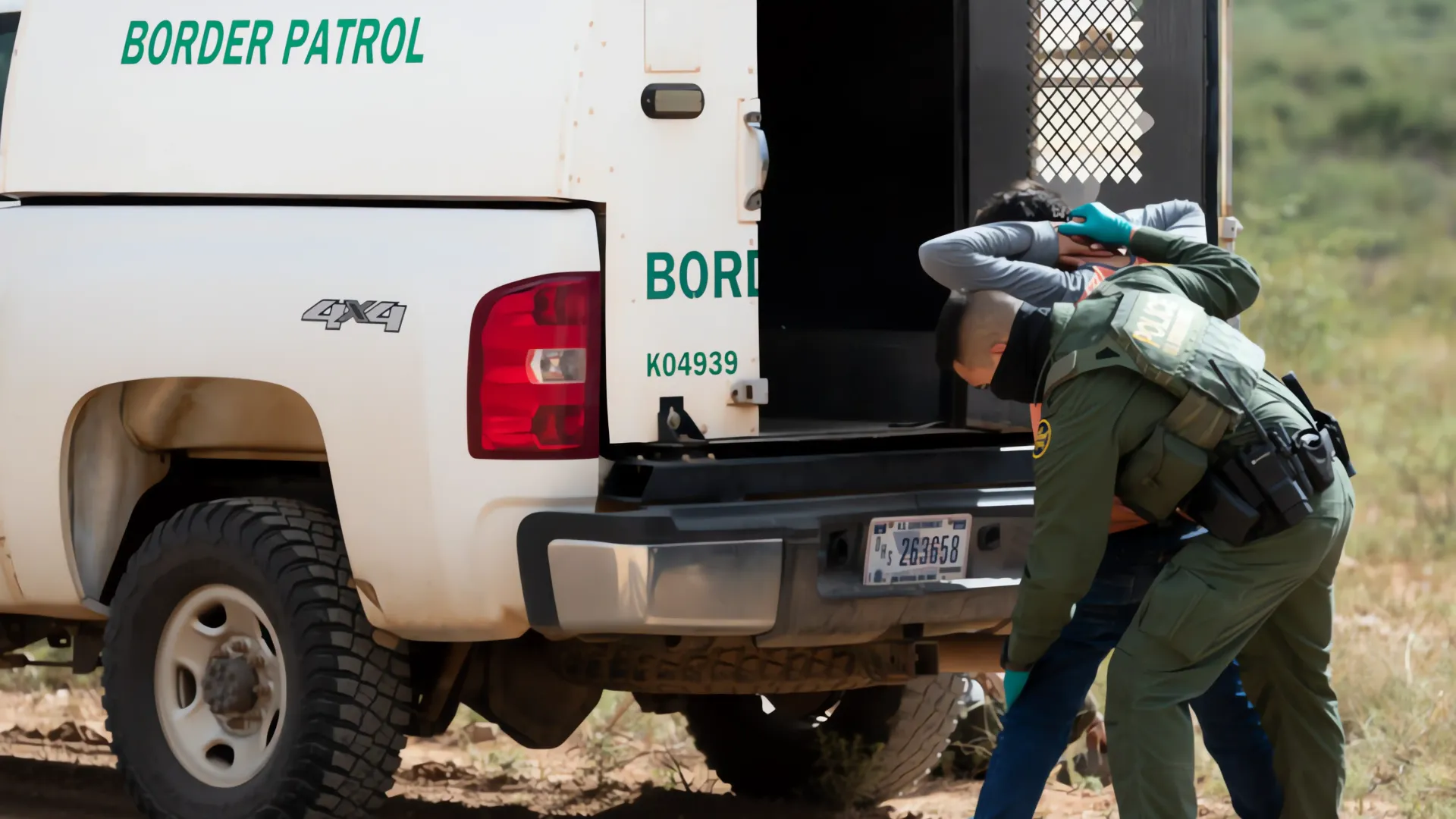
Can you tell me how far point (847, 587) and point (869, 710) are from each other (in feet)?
5.20

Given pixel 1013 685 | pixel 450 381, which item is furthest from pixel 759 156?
pixel 1013 685

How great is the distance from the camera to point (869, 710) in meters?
5.82

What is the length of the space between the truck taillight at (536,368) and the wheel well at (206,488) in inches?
33.3

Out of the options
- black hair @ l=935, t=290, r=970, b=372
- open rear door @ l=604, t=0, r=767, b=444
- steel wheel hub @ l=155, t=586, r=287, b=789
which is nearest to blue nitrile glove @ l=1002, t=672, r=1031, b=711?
black hair @ l=935, t=290, r=970, b=372

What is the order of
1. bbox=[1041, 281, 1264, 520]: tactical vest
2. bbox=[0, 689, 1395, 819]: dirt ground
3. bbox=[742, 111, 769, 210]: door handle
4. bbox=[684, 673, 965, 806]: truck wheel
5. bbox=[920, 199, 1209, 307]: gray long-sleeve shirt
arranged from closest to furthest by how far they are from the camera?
bbox=[1041, 281, 1264, 520]: tactical vest < bbox=[920, 199, 1209, 307]: gray long-sleeve shirt < bbox=[742, 111, 769, 210]: door handle < bbox=[684, 673, 965, 806]: truck wheel < bbox=[0, 689, 1395, 819]: dirt ground

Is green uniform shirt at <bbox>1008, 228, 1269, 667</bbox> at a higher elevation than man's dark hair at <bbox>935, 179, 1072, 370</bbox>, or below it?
below

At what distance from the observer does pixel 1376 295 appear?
15430 mm

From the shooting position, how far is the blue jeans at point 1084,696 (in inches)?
163

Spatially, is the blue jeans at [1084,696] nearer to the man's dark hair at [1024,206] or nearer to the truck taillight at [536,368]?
the man's dark hair at [1024,206]

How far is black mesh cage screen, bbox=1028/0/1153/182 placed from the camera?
5.05 m

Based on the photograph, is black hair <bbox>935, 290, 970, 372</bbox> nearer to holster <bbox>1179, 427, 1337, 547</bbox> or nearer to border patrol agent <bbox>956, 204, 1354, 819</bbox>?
border patrol agent <bbox>956, 204, 1354, 819</bbox>

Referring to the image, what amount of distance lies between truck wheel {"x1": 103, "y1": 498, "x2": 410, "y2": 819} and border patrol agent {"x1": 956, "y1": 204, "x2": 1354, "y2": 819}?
1.54 m

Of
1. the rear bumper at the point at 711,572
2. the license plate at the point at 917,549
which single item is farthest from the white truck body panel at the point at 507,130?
the license plate at the point at 917,549

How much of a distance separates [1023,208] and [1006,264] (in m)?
0.49
